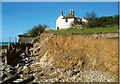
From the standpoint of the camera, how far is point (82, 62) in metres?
29.6

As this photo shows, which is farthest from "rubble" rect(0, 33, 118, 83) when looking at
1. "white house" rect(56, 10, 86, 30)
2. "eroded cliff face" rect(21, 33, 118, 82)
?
"white house" rect(56, 10, 86, 30)

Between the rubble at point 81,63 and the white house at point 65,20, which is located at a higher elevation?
the white house at point 65,20

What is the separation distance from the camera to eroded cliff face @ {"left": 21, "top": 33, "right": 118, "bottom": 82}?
81.8ft

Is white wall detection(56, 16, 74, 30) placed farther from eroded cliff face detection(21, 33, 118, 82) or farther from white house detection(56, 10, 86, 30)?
eroded cliff face detection(21, 33, 118, 82)

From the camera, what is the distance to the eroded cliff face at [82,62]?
24.9 meters

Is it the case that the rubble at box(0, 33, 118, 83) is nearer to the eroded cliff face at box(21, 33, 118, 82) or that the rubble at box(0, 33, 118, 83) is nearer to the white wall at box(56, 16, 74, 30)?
the eroded cliff face at box(21, 33, 118, 82)

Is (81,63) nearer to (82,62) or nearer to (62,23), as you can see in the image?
(82,62)

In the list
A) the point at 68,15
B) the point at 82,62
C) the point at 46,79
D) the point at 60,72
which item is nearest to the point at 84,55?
the point at 82,62

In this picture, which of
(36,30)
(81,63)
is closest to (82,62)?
(81,63)

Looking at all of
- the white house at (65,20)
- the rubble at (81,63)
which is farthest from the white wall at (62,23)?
the rubble at (81,63)

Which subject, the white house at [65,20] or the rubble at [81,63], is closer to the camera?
the rubble at [81,63]

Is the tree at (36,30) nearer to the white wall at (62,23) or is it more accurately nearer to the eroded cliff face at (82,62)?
the white wall at (62,23)

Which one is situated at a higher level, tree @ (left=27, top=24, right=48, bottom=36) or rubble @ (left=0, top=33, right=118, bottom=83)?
tree @ (left=27, top=24, right=48, bottom=36)

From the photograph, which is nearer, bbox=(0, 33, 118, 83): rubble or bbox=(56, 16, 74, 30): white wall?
bbox=(0, 33, 118, 83): rubble
